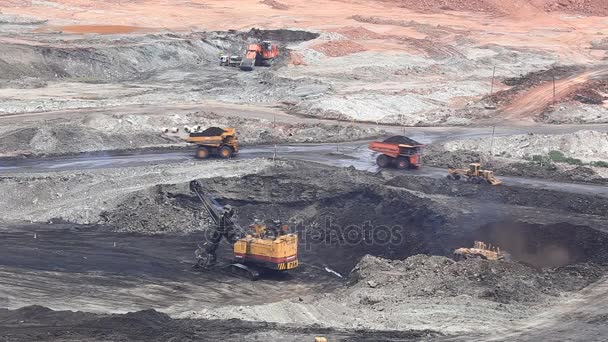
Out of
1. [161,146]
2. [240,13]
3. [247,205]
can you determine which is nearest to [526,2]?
[240,13]

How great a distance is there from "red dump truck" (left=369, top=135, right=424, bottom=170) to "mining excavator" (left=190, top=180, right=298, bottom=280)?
44.6 ft

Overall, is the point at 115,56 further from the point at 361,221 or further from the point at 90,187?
the point at 361,221

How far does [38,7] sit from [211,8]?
16028 mm

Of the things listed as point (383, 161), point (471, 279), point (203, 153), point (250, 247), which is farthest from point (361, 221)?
point (203, 153)

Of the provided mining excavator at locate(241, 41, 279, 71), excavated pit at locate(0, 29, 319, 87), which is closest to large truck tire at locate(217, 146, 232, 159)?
excavated pit at locate(0, 29, 319, 87)

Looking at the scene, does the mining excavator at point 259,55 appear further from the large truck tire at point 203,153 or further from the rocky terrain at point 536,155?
the large truck tire at point 203,153

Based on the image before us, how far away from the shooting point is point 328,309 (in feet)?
89.5

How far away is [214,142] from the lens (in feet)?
150

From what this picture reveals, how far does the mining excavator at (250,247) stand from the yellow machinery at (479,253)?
5.39 metres

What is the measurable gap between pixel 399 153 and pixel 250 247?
14720 mm

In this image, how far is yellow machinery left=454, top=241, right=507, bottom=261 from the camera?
30.9m

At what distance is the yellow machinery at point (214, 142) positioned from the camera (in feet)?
150

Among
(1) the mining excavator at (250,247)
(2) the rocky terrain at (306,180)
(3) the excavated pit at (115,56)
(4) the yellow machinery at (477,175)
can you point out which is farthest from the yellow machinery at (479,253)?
(3) the excavated pit at (115,56)

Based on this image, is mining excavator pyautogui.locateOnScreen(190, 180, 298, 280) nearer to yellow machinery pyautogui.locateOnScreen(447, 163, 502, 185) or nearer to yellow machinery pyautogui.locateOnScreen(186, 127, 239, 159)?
yellow machinery pyautogui.locateOnScreen(447, 163, 502, 185)
